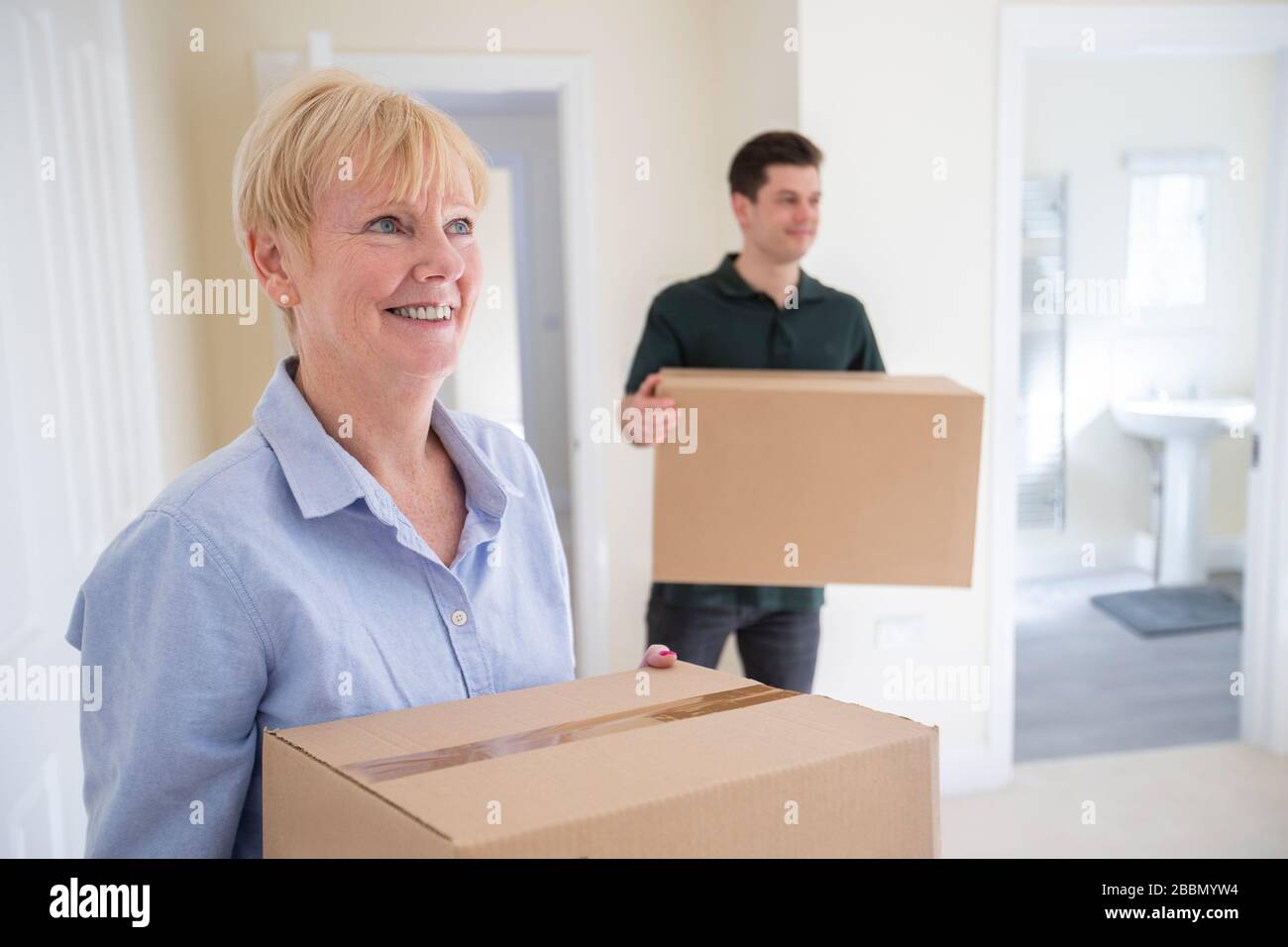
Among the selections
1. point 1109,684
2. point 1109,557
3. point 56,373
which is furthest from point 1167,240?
point 56,373

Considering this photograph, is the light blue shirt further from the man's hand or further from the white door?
the man's hand

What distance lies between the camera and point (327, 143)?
3.17 feet

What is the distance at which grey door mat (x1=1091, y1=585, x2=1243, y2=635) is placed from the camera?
14.9 ft

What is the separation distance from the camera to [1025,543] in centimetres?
525

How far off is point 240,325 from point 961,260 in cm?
193

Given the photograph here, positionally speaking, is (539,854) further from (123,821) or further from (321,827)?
(123,821)

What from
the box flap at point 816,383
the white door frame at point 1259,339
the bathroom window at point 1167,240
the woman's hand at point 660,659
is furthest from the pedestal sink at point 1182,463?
the woman's hand at point 660,659

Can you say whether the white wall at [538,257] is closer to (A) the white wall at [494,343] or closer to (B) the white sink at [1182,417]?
(A) the white wall at [494,343]

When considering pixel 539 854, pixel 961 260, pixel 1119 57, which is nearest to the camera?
pixel 539 854

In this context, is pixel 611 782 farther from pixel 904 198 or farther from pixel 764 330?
pixel 904 198

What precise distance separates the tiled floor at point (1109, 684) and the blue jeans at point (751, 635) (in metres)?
1.23

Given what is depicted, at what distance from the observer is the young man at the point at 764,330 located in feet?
8.07

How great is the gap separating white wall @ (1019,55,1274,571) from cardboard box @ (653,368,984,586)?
3531 millimetres
